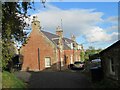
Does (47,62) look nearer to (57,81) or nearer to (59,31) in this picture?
(59,31)

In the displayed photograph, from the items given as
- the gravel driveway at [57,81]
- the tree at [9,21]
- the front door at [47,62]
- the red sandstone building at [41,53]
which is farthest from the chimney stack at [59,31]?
the tree at [9,21]

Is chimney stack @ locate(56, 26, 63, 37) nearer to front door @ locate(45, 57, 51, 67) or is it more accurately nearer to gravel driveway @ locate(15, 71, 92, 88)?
front door @ locate(45, 57, 51, 67)

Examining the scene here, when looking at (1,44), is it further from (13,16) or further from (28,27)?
(28,27)

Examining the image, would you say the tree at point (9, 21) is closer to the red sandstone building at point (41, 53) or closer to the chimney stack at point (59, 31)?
the red sandstone building at point (41, 53)

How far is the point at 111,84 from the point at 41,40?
35070 mm

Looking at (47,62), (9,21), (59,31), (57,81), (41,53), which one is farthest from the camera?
(59,31)

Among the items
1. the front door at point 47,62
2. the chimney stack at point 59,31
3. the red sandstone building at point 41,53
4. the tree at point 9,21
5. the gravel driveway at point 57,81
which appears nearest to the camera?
A: the tree at point 9,21

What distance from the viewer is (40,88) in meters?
22.8

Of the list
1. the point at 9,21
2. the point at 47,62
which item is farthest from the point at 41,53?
the point at 9,21

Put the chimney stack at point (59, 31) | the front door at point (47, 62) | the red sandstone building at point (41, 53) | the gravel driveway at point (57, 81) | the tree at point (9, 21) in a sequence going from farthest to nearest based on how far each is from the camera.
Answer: the chimney stack at point (59, 31) < the front door at point (47, 62) < the red sandstone building at point (41, 53) < the gravel driveway at point (57, 81) < the tree at point (9, 21)

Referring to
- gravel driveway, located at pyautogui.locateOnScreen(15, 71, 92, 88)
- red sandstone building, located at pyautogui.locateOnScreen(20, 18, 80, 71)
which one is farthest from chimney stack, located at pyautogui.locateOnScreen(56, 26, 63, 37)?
gravel driveway, located at pyautogui.locateOnScreen(15, 71, 92, 88)

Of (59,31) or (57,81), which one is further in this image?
(59,31)

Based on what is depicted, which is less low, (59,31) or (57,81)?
(59,31)

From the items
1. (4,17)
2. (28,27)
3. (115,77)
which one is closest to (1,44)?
(4,17)
